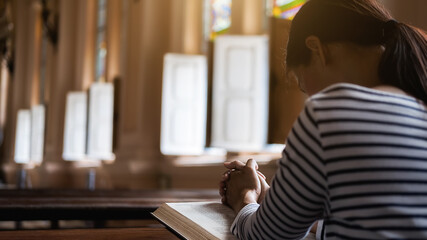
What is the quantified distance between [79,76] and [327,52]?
35.6ft

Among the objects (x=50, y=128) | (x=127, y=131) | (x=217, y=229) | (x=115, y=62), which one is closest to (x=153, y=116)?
(x=127, y=131)

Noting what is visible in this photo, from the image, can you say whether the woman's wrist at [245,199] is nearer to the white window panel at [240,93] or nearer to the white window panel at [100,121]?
the white window panel at [240,93]

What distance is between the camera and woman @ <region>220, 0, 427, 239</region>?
1.01m

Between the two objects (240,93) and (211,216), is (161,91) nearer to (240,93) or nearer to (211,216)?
(240,93)

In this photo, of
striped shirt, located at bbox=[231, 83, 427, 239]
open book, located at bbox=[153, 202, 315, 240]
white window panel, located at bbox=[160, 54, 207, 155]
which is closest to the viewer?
striped shirt, located at bbox=[231, 83, 427, 239]

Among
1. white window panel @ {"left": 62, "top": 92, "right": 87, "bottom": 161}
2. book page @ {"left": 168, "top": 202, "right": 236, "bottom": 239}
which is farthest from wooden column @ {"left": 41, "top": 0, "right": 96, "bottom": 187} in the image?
book page @ {"left": 168, "top": 202, "right": 236, "bottom": 239}

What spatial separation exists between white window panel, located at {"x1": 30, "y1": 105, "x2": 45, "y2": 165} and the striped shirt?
1243 centimetres

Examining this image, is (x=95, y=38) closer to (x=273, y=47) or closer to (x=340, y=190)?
(x=273, y=47)

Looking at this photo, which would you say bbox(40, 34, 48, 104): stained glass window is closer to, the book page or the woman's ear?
the book page

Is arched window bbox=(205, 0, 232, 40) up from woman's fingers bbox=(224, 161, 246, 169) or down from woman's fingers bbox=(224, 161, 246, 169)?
up

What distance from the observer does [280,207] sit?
1.10m

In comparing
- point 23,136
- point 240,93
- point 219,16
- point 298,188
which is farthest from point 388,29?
point 23,136

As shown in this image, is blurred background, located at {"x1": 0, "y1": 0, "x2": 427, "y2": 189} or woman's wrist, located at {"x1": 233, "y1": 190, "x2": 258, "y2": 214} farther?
blurred background, located at {"x1": 0, "y1": 0, "x2": 427, "y2": 189}

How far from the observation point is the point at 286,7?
6.33 m
